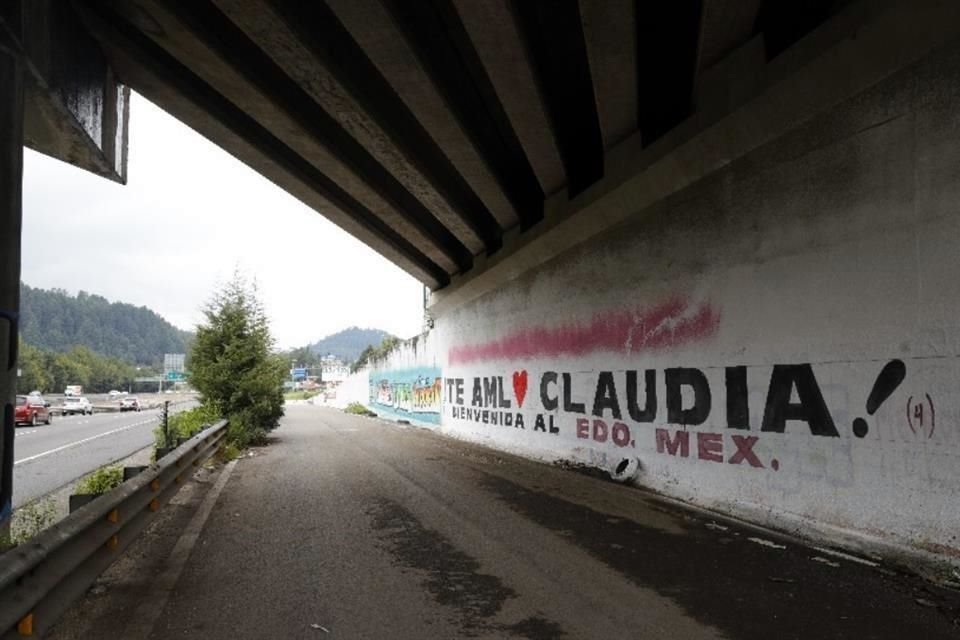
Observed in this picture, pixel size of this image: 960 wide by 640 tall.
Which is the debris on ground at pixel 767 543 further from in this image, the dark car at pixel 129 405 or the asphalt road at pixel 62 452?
the dark car at pixel 129 405

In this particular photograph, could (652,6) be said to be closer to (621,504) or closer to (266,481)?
(621,504)

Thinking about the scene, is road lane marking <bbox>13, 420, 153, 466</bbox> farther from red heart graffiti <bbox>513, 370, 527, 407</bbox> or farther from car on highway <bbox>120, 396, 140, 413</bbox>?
car on highway <bbox>120, 396, 140, 413</bbox>

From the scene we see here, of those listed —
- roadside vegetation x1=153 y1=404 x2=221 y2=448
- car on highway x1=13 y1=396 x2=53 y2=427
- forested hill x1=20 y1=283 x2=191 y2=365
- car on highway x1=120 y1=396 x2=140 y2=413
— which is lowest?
car on highway x1=120 y1=396 x2=140 y2=413

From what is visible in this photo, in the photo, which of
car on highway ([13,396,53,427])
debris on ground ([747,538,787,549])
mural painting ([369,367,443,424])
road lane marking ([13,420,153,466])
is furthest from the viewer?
car on highway ([13,396,53,427])

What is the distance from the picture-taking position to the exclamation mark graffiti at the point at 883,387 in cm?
634

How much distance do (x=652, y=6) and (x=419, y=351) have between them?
2152 cm

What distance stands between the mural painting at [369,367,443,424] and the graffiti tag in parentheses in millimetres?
19218

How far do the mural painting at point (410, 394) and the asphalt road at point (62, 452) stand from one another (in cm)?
958

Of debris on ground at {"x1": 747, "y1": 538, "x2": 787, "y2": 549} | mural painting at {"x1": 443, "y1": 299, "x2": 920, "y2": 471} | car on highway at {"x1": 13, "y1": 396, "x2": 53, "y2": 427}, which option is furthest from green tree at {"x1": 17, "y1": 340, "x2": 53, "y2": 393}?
debris on ground at {"x1": 747, "y1": 538, "x2": 787, "y2": 549}

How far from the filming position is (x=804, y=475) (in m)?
7.42

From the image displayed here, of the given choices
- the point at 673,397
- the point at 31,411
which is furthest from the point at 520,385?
the point at 31,411

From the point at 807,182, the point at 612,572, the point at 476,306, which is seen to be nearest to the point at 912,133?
the point at 807,182

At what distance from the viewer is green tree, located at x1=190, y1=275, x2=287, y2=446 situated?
1855cm

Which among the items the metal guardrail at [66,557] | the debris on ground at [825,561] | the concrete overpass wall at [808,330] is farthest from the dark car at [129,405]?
the debris on ground at [825,561]
